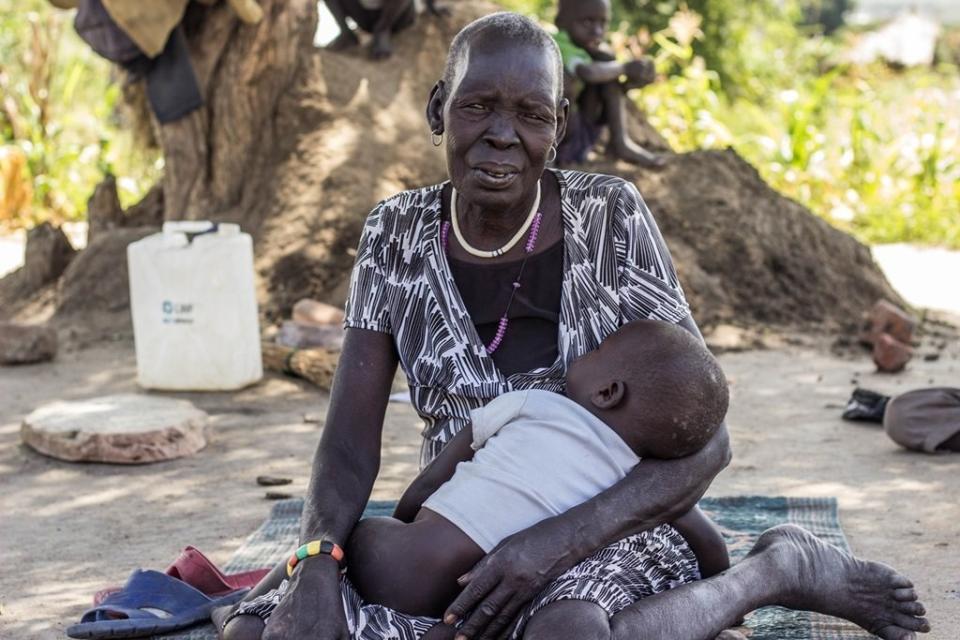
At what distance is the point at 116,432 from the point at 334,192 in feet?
8.27

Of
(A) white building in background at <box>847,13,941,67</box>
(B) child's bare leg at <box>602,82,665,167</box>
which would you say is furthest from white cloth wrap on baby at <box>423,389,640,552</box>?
(A) white building in background at <box>847,13,941,67</box>

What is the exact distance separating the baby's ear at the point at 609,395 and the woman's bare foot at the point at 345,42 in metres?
5.52

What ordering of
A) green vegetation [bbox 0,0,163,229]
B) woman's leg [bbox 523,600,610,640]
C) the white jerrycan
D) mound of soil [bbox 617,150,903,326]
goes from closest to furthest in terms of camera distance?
1. woman's leg [bbox 523,600,610,640]
2. the white jerrycan
3. mound of soil [bbox 617,150,903,326]
4. green vegetation [bbox 0,0,163,229]

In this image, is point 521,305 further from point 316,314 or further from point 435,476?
point 316,314

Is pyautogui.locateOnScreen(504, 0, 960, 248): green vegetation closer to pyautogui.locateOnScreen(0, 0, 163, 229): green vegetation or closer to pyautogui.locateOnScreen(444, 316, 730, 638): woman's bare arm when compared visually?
pyautogui.locateOnScreen(0, 0, 163, 229): green vegetation

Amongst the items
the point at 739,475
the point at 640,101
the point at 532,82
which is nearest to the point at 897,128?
the point at 640,101

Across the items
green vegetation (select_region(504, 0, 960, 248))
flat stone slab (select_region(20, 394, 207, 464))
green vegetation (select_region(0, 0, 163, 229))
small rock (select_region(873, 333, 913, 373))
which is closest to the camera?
flat stone slab (select_region(20, 394, 207, 464))

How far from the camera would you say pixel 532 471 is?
8.25ft

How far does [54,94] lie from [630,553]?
40.1 ft

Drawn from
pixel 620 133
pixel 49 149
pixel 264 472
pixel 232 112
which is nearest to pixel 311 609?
pixel 264 472

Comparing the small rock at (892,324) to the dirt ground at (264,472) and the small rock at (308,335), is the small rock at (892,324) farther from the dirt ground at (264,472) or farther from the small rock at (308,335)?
the small rock at (308,335)

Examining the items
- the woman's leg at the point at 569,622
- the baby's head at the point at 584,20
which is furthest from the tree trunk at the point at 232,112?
the woman's leg at the point at 569,622

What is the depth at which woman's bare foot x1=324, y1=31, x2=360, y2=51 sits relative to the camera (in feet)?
25.4

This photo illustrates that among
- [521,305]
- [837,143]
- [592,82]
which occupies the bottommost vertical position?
[837,143]
